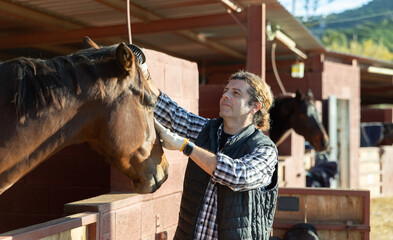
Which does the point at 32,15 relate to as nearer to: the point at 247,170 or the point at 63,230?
the point at 63,230

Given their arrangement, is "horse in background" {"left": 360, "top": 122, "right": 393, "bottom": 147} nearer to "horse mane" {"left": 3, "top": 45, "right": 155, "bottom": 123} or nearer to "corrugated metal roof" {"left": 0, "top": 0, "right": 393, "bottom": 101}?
"corrugated metal roof" {"left": 0, "top": 0, "right": 393, "bottom": 101}

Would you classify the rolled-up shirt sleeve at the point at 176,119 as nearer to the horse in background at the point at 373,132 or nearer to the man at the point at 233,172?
the man at the point at 233,172

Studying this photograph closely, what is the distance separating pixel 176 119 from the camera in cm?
259

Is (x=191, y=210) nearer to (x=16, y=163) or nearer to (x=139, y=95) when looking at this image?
(x=139, y=95)

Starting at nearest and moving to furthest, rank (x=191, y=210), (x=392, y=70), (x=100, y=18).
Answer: (x=191, y=210), (x=100, y=18), (x=392, y=70)

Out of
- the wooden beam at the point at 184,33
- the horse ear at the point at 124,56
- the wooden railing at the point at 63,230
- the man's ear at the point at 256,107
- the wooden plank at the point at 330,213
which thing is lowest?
the wooden plank at the point at 330,213

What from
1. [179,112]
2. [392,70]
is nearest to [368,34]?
[392,70]

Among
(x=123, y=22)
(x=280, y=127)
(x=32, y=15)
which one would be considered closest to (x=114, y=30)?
(x=123, y=22)

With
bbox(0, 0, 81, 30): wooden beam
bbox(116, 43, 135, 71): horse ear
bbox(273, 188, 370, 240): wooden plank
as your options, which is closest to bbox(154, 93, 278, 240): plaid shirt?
bbox(116, 43, 135, 71): horse ear

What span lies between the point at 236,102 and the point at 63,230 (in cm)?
110

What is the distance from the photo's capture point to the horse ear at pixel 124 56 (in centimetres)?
170

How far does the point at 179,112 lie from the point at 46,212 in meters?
1.97

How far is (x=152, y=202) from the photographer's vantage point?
10.8 feet

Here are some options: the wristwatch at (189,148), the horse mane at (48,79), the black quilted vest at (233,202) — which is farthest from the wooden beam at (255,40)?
the horse mane at (48,79)
